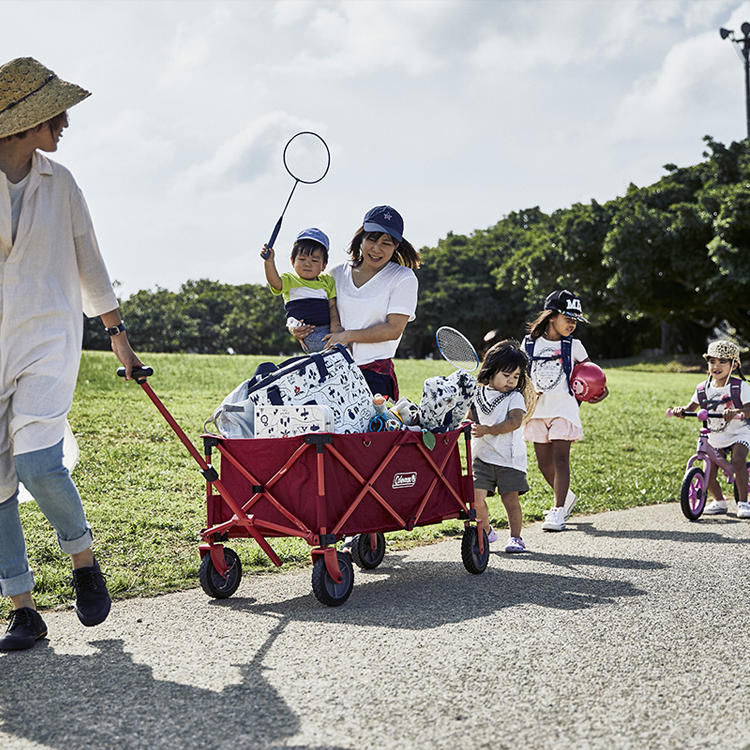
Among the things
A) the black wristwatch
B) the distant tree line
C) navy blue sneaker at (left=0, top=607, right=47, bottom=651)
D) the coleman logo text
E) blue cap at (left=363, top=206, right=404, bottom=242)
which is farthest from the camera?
the distant tree line

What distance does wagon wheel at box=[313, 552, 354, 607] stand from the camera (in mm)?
4359

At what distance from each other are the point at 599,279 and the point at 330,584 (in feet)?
104

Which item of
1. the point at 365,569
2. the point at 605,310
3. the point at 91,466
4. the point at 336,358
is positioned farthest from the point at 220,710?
the point at 605,310

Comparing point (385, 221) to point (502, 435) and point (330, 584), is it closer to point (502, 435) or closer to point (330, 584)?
point (502, 435)

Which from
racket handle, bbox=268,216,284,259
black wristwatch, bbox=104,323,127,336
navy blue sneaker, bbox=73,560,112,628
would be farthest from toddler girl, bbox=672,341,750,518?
navy blue sneaker, bbox=73,560,112,628

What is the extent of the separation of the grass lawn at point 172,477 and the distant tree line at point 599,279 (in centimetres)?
1190

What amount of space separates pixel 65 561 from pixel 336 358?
2.18 metres

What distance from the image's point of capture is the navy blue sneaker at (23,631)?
3.71 metres

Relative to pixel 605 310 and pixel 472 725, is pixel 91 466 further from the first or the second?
pixel 605 310

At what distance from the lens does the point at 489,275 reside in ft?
168

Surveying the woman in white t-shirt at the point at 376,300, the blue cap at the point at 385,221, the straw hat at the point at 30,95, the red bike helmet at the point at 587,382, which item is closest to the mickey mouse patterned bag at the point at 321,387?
the woman in white t-shirt at the point at 376,300

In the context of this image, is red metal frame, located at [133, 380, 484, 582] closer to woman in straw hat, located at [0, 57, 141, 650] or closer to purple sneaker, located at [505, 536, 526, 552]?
woman in straw hat, located at [0, 57, 141, 650]

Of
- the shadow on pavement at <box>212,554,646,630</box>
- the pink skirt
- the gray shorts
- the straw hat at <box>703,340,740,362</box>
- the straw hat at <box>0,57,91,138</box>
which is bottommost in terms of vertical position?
the shadow on pavement at <box>212,554,646,630</box>

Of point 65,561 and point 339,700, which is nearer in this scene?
point 339,700
